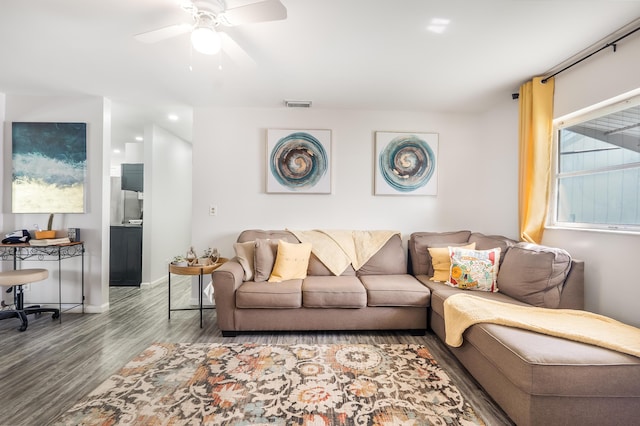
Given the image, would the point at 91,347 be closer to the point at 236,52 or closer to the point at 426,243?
the point at 236,52

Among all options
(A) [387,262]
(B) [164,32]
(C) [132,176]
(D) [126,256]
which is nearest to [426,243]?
(A) [387,262]

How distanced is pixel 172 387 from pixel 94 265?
219cm

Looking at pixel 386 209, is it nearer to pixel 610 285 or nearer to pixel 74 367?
pixel 610 285

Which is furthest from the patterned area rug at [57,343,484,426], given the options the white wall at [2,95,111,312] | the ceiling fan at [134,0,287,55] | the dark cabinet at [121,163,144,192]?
the dark cabinet at [121,163,144,192]

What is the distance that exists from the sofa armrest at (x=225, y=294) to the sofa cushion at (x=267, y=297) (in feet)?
0.21

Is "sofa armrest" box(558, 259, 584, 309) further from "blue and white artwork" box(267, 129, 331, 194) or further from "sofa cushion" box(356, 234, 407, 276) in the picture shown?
"blue and white artwork" box(267, 129, 331, 194)

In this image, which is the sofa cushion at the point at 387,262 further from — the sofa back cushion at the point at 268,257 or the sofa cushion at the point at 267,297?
the sofa cushion at the point at 267,297

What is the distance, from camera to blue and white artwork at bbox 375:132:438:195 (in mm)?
3414

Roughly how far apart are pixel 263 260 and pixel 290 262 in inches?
10.7

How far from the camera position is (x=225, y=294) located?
8.26ft

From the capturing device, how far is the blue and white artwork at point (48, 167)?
3113 millimetres

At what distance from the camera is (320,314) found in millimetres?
2600

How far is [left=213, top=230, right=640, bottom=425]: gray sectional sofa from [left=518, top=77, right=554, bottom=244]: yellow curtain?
0.95 feet

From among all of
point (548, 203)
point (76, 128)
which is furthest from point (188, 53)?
point (548, 203)
